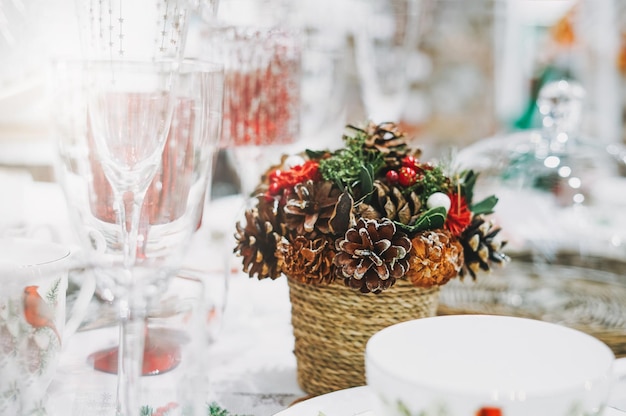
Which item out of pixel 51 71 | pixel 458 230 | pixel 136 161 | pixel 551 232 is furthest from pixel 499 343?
pixel 551 232

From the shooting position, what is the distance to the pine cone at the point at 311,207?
41 centimetres

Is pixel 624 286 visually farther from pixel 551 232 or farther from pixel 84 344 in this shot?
pixel 84 344

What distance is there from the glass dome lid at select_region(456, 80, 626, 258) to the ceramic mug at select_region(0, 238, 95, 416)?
504 millimetres

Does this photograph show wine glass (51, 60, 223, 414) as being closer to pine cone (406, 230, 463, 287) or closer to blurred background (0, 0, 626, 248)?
blurred background (0, 0, 626, 248)

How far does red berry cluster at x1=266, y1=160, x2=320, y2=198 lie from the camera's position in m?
0.44

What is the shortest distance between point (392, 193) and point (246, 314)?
238mm

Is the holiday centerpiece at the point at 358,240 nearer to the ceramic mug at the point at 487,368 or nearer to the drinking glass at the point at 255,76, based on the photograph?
the ceramic mug at the point at 487,368

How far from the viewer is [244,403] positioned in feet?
1.46

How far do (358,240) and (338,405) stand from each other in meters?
0.09

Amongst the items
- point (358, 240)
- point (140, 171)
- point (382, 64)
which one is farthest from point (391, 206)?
point (382, 64)

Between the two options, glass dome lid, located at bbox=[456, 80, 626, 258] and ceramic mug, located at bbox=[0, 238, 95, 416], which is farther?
glass dome lid, located at bbox=[456, 80, 626, 258]

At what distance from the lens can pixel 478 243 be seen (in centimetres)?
45

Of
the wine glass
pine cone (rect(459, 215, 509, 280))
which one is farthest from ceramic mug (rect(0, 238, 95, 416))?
pine cone (rect(459, 215, 509, 280))

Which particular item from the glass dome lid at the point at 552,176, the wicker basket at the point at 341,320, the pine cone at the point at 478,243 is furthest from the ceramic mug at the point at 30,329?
the glass dome lid at the point at 552,176
